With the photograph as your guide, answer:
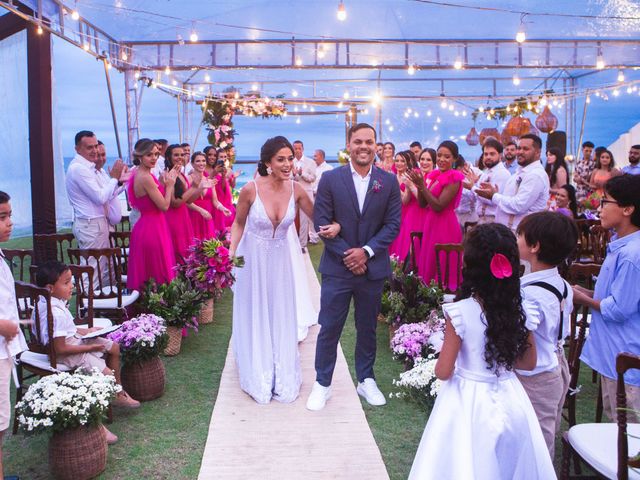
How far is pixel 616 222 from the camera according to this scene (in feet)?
10.0

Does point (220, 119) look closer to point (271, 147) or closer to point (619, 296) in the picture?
point (271, 147)

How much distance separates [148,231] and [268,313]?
176 centimetres

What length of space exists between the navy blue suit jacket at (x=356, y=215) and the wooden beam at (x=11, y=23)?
5630mm

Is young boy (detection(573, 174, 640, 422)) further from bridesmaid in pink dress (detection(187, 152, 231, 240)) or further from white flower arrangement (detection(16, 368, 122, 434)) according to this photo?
bridesmaid in pink dress (detection(187, 152, 231, 240))

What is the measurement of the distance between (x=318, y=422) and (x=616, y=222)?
7.48 ft

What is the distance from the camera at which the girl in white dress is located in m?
2.35

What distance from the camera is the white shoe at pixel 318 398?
433cm

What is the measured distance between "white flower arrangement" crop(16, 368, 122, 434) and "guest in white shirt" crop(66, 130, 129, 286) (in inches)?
118

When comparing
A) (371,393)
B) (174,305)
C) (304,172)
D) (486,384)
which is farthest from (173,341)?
(304,172)

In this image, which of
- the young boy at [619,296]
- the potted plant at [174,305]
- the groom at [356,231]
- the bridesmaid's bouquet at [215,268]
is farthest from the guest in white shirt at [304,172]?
the young boy at [619,296]

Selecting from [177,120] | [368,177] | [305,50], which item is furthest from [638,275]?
[177,120]

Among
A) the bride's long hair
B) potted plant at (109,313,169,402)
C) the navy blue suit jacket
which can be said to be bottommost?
potted plant at (109,313,169,402)

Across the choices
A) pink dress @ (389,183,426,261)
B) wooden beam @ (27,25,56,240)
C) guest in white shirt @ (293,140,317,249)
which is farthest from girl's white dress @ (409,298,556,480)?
guest in white shirt @ (293,140,317,249)

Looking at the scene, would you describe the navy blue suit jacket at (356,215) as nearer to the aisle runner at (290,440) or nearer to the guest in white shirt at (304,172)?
the aisle runner at (290,440)
